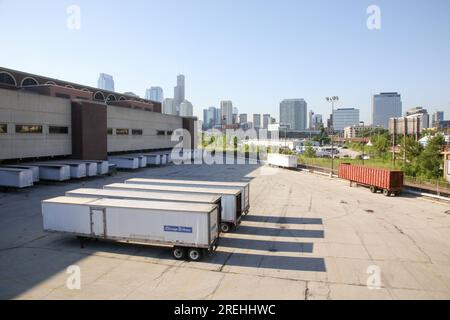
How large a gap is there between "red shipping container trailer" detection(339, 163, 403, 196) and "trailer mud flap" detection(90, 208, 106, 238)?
2713 cm

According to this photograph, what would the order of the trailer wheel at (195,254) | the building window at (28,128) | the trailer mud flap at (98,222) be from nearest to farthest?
the trailer wheel at (195,254) → the trailer mud flap at (98,222) → the building window at (28,128)

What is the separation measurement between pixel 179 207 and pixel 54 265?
6.02 metres

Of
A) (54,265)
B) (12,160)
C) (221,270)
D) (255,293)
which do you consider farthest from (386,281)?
(12,160)

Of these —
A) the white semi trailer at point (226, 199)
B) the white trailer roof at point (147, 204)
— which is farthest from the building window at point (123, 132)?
the white trailer roof at point (147, 204)

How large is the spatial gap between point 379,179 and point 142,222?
1049 inches

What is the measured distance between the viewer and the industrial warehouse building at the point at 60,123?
38844 mm

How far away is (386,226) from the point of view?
2302 cm

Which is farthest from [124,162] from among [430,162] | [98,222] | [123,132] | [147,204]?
[430,162]

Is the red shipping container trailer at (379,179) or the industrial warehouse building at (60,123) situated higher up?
the industrial warehouse building at (60,123)

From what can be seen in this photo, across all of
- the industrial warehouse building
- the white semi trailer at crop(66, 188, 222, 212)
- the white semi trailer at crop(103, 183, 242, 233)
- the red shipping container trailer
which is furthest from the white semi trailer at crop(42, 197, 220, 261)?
the industrial warehouse building

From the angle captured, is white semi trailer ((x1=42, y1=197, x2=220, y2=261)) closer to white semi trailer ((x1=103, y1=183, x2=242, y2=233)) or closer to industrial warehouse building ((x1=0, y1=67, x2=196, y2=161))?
white semi trailer ((x1=103, y1=183, x2=242, y2=233))

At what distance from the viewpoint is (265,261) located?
54.1 feet

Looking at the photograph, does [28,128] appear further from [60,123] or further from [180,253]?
[180,253]

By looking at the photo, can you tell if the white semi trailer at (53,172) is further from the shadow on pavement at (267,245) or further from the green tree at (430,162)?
the green tree at (430,162)
